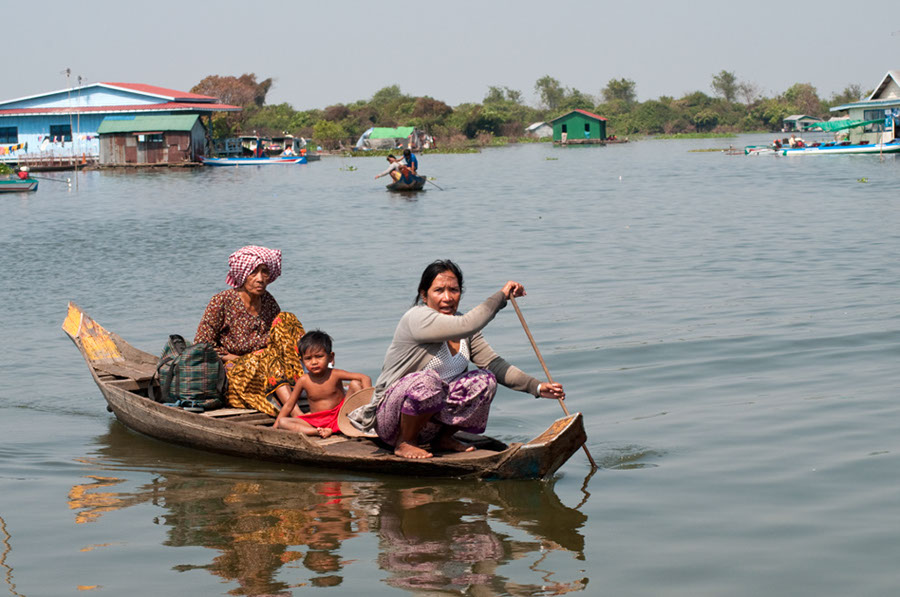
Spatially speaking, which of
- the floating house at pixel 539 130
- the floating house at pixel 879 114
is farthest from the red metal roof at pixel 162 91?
the floating house at pixel 539 130

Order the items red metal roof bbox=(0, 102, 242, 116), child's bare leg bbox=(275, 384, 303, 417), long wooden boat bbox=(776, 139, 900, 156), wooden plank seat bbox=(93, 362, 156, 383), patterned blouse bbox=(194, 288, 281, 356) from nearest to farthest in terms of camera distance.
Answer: child's bare leg bbox=(275, 384, 303, 417) → patterned blouse bbox=(194, 288, 281, 356) → wooden plank seat bbox=(93, 362, 156, 383) → long wooden boat bbox=(776, 139, 900, 156) → red metal roof bbox=(0, 102, 242, 116)

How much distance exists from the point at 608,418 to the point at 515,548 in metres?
2.37

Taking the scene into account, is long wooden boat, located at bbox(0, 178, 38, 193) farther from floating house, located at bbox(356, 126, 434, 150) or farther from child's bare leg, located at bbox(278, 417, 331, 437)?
floating house, located at bbox(356, 126, 434, 150)

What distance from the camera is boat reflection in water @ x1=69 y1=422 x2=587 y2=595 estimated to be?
173 inches

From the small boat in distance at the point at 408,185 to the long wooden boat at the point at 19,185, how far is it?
10.8 metres

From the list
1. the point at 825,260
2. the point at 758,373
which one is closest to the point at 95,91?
the point at 825,260

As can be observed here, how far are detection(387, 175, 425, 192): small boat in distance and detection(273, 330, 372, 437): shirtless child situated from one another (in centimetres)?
2328

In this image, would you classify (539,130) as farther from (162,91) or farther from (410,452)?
(410,452)

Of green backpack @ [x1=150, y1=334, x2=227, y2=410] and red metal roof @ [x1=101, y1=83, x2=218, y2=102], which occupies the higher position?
red metal roof @ [x1=101, y1=83, x2=218, y2=102]

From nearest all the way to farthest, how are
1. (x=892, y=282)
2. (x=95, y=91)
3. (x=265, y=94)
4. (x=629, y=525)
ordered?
1. (x=629, y=525)
2. (x=892, y=282)
3. (x=95, y=91)
4. (x=265, y=94)

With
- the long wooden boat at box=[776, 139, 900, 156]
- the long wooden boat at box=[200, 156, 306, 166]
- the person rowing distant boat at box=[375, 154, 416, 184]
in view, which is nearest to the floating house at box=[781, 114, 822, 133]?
the long wooden boat at box=[776, 139, 900, 156]

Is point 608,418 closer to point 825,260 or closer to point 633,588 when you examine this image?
point 633,588

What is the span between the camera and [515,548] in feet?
15.5

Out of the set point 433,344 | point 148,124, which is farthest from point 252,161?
point 433,344
